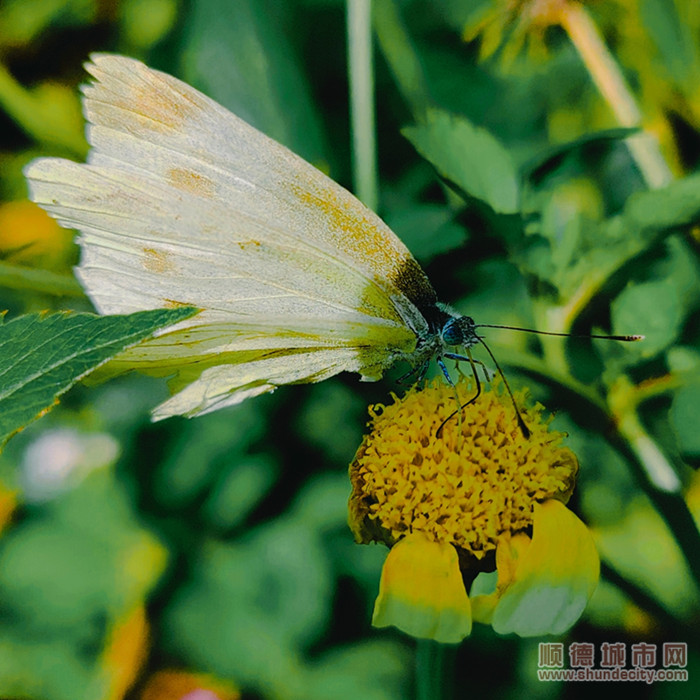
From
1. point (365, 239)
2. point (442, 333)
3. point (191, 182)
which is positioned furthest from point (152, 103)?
point (442, 333)

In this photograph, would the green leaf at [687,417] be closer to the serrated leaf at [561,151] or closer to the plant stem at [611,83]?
the serrated leaf at [561,151]

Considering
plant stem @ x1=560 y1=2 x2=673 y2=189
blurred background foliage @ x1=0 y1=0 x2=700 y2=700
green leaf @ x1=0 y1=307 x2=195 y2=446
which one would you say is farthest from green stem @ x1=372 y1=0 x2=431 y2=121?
green leaf @ x1=0 y1=307 x2=195 y2=446

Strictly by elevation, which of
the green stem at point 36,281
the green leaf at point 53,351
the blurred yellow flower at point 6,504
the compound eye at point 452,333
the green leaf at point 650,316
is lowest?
the green leaf at point 650,316

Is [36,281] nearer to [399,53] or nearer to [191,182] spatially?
[191,182]

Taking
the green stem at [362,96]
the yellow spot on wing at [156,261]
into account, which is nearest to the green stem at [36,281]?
the yellow spot on wing at [156,261]

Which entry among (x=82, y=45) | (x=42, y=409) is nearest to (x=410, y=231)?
(x=42, y=409)

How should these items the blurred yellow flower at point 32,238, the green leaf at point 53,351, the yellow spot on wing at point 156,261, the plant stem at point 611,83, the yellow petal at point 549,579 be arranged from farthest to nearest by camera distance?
the blurred yellow flower at point 32,238
the plant stem at point 611,83
the yellow spot on wing at point 156,261
the yellow petal at point 549,579
the green leaf at point 53,351

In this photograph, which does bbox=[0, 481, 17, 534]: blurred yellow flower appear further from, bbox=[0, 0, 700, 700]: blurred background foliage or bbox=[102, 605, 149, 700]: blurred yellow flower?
bbox=[102, 605, 149, 700]: blurred yellow flower
